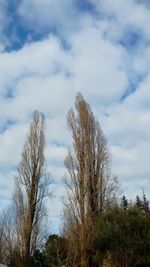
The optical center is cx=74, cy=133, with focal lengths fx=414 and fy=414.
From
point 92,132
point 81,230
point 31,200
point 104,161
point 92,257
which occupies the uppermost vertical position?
point 92,132

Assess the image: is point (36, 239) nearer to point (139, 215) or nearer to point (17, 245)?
point (17, 245)

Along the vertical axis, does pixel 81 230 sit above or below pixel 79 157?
below

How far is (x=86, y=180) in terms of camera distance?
22781 millimetres

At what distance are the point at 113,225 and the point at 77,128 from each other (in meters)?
6.41

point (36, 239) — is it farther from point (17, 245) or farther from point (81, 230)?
point (81, 230)

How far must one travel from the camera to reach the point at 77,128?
24516mm

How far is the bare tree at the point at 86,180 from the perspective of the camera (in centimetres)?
2125

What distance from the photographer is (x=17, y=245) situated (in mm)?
23828

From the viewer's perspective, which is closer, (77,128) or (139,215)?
(139,215)

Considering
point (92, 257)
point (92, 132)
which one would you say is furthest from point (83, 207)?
point (92, 132)

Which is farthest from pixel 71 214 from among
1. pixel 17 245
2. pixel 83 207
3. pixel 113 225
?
pixel 17 245

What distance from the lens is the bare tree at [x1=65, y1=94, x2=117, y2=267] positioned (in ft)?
69.7

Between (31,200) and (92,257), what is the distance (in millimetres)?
5587

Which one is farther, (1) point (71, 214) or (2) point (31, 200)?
(2) point (31, 200)
